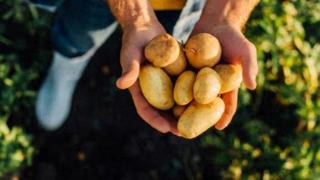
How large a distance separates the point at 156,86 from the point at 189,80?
8 cm

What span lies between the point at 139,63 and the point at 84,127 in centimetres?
99

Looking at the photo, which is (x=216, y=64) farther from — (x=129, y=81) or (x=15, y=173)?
(x=15, y=173)

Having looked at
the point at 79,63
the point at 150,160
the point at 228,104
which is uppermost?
the point at 228,104

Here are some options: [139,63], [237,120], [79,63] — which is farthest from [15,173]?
[139,63]

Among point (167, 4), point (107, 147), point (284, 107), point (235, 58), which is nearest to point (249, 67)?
point (235, 58)

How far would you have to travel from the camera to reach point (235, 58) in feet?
4.72

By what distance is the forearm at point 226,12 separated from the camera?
1.53m

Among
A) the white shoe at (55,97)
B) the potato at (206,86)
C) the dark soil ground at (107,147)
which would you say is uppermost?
the potato at (206,86)

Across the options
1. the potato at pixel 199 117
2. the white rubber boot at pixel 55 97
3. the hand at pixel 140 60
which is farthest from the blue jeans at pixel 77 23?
the potato at pixel 199 117

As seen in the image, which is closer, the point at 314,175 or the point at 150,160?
the point at 314,175

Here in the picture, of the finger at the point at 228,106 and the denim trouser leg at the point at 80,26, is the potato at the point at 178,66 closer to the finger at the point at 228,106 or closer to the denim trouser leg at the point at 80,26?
the finger at the point at 228,106

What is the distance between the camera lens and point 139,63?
1384 mm

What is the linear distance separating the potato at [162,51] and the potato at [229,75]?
0.11 metres

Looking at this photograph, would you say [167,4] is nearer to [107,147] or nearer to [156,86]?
[156,86]
